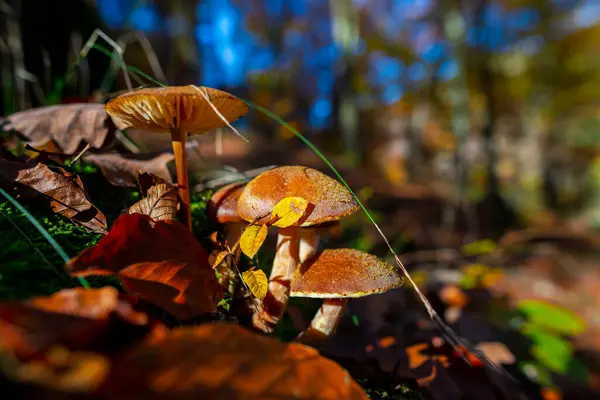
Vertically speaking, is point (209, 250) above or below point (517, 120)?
above

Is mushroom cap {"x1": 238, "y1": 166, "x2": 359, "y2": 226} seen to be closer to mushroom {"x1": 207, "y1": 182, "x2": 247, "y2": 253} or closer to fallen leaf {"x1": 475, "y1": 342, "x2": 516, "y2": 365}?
mushroom {"x1": 207, "y1": 182, "x2": 247, "y2": 253}

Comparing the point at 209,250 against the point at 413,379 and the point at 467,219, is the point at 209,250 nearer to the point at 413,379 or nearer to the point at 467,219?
the point at 413,379

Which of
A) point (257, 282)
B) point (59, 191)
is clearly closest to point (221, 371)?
point (257, 282)

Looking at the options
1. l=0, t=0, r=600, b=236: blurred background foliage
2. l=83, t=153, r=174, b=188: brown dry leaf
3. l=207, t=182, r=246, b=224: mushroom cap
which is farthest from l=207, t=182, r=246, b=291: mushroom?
l=0, t=0, r=600, b=236: blurred background foliage

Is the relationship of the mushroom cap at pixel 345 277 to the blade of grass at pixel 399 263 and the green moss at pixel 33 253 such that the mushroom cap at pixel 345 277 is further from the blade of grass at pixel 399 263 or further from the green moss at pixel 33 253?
the green moss at pixel 33 253

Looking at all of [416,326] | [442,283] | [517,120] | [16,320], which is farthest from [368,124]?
[16,320]

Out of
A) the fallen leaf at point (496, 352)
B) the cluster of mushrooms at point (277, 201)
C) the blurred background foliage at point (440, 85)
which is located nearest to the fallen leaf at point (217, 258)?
the cluster of mushrooms at point (277, 201)

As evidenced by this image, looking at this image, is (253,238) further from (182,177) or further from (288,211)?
(182,177)
